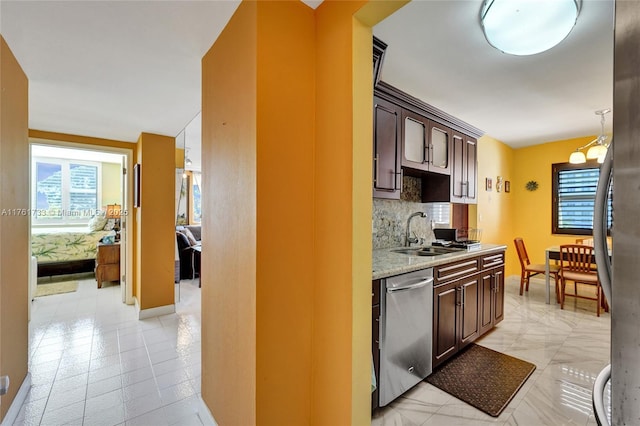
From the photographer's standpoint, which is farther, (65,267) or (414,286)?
(65,267)

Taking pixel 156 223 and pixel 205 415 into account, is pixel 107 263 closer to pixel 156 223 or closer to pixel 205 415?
pixel 156 223

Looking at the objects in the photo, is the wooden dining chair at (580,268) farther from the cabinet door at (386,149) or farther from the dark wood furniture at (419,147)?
the cabinet door at (386,149)

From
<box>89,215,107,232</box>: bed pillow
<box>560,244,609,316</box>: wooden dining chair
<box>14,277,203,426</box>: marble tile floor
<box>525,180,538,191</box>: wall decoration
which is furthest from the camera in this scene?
<box>89,215,107,232</box>: bed pillow

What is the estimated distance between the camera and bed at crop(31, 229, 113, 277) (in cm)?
476

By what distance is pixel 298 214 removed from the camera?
131 centimetres

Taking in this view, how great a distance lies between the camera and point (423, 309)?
199 cm

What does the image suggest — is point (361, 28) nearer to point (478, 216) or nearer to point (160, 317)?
point (160, 317)

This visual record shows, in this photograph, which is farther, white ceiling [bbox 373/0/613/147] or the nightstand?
the nightstand

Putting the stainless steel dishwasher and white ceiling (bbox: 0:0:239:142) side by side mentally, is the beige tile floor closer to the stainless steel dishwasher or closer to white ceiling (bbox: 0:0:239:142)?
the stainless steel dishwasher

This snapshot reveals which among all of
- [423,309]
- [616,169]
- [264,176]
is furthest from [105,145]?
[616,169]

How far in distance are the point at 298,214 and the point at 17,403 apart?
7.40 ft

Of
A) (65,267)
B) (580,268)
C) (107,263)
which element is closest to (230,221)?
(580,268)

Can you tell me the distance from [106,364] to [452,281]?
2970 millimetres

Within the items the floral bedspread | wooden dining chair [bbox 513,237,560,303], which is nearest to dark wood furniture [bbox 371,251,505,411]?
wooden dining chair [bbox 513,237,560,303]
